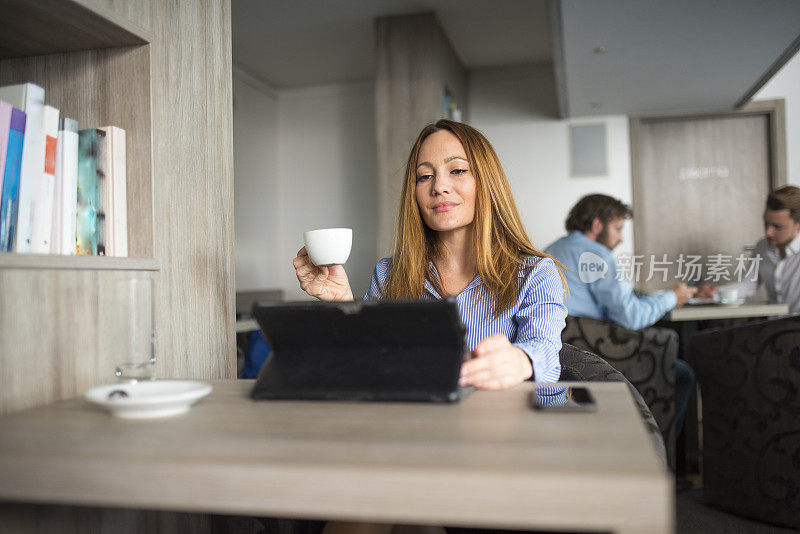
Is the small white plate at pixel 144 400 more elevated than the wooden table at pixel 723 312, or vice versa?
the small white plate at pixel 144 400

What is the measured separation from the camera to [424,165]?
162 centimetres

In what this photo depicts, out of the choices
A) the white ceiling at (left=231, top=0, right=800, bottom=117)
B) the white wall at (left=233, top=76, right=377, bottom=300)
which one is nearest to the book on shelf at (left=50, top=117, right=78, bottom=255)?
the white ceiling at (left=231, top=0, right=800, bottom=117)

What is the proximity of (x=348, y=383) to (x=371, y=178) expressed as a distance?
5.04 m

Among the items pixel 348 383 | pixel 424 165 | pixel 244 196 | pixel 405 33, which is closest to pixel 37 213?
pixel 348 383

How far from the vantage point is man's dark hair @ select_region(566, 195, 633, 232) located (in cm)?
322

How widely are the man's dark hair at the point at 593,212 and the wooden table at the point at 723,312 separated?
584mm

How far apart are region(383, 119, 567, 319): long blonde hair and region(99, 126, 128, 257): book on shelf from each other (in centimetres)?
68

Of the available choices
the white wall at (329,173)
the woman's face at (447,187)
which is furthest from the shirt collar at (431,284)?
the white wall at (329,173)

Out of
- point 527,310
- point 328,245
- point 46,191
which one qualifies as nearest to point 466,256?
point 527,310

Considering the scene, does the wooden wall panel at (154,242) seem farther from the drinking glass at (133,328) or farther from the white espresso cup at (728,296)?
the white espresso cup at (728,296)

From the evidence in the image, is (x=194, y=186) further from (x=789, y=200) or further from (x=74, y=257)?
(x=789, y=200)

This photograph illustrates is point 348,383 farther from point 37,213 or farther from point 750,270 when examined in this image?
point 750,270

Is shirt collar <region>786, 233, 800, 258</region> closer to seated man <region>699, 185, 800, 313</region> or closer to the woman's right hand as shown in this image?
seated man <region>699, 185, 800, 313</region>

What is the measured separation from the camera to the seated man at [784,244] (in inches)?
139
